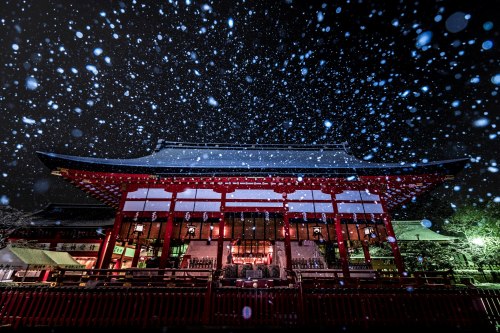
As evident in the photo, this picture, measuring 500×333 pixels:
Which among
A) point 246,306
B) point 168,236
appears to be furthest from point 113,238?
point 246,306

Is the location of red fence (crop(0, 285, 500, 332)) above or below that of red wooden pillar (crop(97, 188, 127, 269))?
below

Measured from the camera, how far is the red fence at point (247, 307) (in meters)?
7.15

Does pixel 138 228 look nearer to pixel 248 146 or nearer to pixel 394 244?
pixel 248 146

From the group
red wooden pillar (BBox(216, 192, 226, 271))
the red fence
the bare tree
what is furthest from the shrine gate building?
the bare tree

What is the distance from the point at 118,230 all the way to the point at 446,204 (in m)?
38.1

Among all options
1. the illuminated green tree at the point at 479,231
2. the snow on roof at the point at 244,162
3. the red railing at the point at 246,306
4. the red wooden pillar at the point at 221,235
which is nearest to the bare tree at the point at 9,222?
the snow on roof at the point at 244,162

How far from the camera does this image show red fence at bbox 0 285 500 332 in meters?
7.15

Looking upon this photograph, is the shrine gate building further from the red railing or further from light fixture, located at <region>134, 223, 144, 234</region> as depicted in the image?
the red railing

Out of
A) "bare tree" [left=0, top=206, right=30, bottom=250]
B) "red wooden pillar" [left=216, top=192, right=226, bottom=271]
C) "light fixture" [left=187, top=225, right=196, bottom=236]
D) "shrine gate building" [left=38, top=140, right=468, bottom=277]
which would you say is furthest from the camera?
"bare tree" [left=0, top=206, right=30, bottom=250]

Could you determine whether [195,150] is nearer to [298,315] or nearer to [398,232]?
[298,315]

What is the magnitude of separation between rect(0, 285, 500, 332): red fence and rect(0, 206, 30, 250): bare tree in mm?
14131

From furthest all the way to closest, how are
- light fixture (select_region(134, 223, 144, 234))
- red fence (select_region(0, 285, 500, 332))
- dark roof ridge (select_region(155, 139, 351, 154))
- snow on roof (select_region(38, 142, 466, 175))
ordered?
dark roof ridge (select_region(155, 139, 351, 154)) → light fixture (select_region(134, 223, 144, 234)) → snow on roof (select_region(38, 142, 466, 175)) → red fence (select_region(0, 285, 500, 332))

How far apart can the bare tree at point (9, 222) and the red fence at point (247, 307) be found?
14.1 meters

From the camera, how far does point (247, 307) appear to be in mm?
7277
